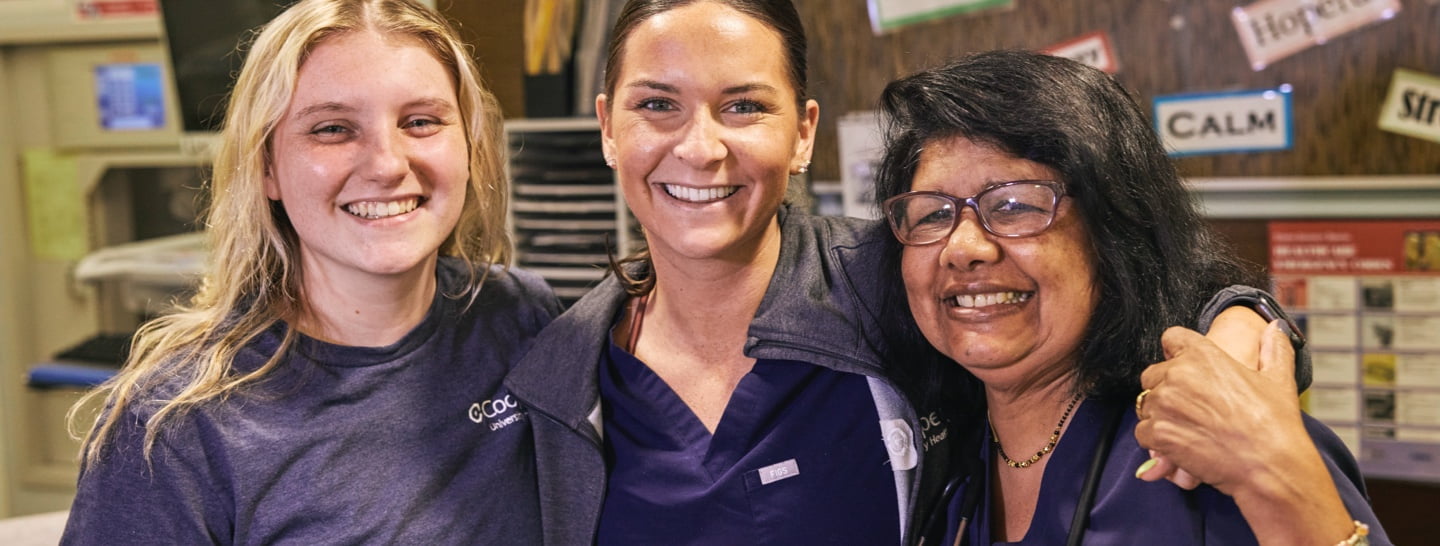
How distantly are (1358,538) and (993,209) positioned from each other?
1.59 feet

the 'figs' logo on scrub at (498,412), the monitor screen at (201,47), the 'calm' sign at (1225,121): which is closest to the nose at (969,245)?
the 'figs' logo on scrub at (498,412)

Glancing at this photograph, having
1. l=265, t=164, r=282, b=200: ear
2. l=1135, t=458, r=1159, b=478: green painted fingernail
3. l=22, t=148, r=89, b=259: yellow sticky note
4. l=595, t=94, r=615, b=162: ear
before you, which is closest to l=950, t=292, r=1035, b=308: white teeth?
l=1135, t=458, r=1159, b=478: green painted fingernail

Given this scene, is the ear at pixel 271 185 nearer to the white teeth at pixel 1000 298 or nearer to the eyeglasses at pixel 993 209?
the eyeglasses at pixel 993 209

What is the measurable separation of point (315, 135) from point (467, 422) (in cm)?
45

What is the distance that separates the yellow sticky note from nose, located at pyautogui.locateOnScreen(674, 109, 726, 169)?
9.53 feet

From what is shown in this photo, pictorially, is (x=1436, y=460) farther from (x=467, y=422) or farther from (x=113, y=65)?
(x=113, y=65)

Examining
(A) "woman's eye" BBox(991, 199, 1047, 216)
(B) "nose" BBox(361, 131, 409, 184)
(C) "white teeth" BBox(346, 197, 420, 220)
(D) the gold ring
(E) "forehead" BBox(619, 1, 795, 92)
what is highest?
(E) "forehead" BBox(619, 1, 795, 92)

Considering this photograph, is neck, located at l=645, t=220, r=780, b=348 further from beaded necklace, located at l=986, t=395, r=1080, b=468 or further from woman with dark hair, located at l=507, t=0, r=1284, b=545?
beaded necklace, located at l=986, t=395, r=1080, b=468

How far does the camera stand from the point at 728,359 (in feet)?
5.69

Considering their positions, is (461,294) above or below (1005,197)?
below

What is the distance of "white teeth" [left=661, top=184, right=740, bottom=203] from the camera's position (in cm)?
162

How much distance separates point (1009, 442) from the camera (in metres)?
1.48

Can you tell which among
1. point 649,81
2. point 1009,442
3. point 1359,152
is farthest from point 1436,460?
point 649,81

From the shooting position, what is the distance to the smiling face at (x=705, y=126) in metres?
1.60
